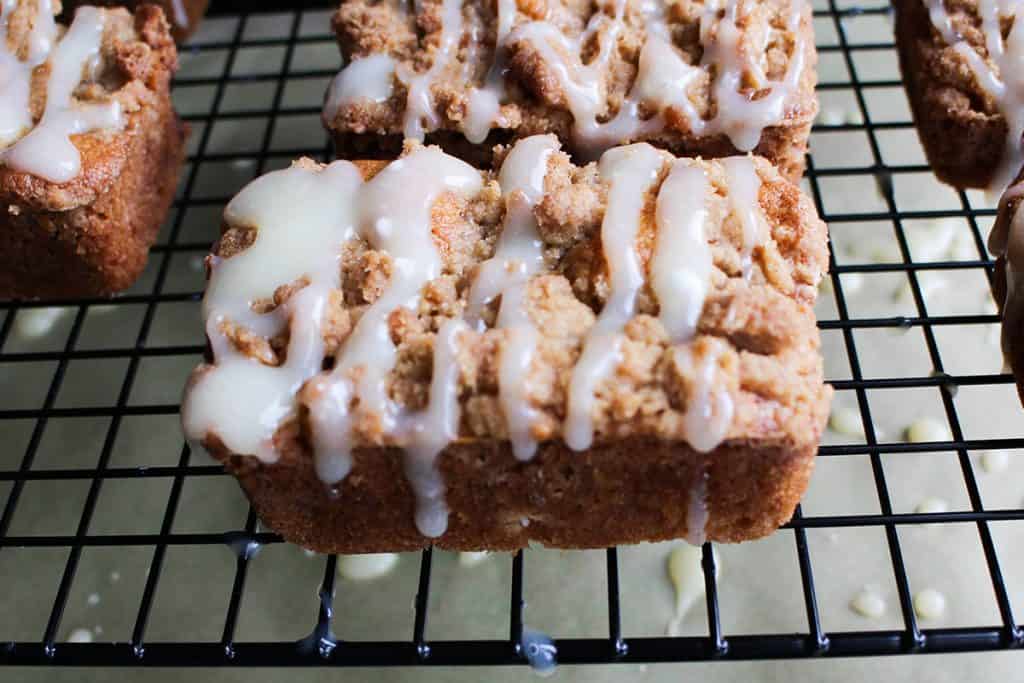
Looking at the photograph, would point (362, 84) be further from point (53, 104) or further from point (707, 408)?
point (707, 408)

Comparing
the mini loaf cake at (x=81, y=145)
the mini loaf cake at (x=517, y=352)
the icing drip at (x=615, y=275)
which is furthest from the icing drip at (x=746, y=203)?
the mini loaf cake at (x=81, y=145)

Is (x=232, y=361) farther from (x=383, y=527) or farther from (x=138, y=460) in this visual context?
(x=138, y=460)

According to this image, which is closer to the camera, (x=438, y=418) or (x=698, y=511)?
(x=438, y=418)

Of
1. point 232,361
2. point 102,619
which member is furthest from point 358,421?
point 102,619

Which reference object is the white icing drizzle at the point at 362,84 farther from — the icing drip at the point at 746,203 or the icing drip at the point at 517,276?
the icing drip at the point at 746,203

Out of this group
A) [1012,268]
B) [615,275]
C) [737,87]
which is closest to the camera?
[615,275]

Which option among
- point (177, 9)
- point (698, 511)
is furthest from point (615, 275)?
point (177, 9)
